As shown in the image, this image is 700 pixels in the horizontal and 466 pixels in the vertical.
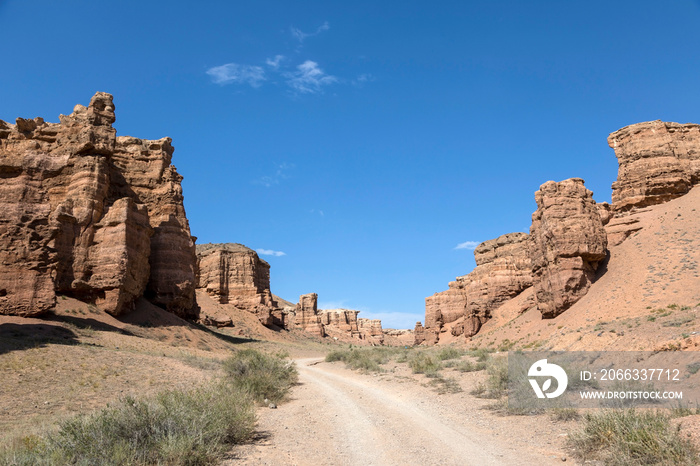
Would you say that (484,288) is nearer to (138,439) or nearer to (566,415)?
(566,415)

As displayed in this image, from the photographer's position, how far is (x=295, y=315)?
95.8 metres

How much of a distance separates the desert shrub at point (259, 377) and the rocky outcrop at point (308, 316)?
228 ft

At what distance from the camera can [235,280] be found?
2670 inches

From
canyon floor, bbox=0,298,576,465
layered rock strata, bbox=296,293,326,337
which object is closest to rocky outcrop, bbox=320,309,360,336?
layered rock strata, bbox=296,293,326,337

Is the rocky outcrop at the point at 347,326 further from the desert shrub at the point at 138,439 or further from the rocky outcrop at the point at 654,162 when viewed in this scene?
the desert shrub at the point at 138,439

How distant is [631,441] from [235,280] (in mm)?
65504

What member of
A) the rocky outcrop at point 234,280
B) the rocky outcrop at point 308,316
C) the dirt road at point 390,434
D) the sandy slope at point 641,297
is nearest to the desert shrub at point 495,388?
the dirt road at point 390,434

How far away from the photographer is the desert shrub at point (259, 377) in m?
15.1

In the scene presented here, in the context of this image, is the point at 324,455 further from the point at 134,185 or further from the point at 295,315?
the point at 295,315

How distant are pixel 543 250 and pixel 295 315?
6896 cm

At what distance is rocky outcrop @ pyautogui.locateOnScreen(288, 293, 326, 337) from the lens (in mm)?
88812

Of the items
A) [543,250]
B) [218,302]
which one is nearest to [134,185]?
[218,302]

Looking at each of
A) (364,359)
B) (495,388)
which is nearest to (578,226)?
(364,359)

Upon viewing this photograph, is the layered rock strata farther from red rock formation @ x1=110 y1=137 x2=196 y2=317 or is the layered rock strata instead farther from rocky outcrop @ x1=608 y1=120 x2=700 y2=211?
rocky outcrop @ x1=608 y1=120 x2=700 y2=211
